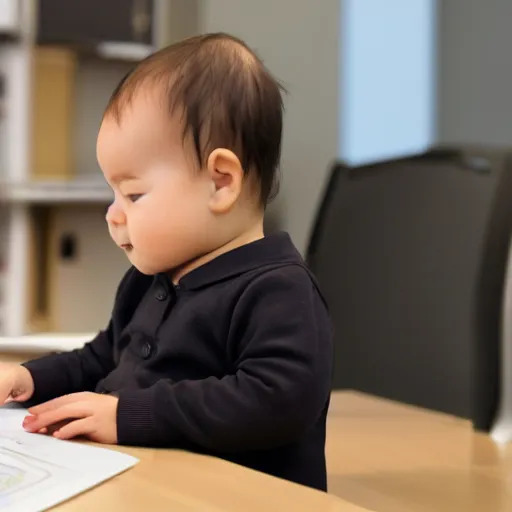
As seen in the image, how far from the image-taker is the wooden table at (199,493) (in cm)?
41

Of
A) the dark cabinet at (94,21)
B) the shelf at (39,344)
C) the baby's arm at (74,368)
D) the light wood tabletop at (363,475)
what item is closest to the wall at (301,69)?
the dark cabinet at (94,21)

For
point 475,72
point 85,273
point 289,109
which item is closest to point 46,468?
point 289,109

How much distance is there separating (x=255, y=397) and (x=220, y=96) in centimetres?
23

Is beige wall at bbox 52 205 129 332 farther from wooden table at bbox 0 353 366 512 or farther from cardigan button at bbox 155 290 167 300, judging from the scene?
wooden table at bbox 0 353 366 512

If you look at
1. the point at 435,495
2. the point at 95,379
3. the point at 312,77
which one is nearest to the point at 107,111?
the point at 95,379

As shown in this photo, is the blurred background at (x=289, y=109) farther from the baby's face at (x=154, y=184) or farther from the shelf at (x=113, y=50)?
the baby's face at (x=154, y=184)

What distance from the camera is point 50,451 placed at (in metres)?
0.49

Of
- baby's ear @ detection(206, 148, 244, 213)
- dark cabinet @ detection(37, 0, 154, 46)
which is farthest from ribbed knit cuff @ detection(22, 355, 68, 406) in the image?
dark cabinet @ detection(37, 0, 154, 46)

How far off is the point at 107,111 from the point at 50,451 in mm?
281

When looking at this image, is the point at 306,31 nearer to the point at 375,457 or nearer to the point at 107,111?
the point at 375,457

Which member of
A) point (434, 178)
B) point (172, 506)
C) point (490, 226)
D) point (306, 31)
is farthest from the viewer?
point (306, 31)

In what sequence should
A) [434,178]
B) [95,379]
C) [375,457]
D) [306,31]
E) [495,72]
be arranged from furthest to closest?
[495,72]
[306,31]
[434,178]
[375,457]
[95,379]

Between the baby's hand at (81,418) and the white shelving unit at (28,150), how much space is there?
1.54m

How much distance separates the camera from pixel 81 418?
545mm
